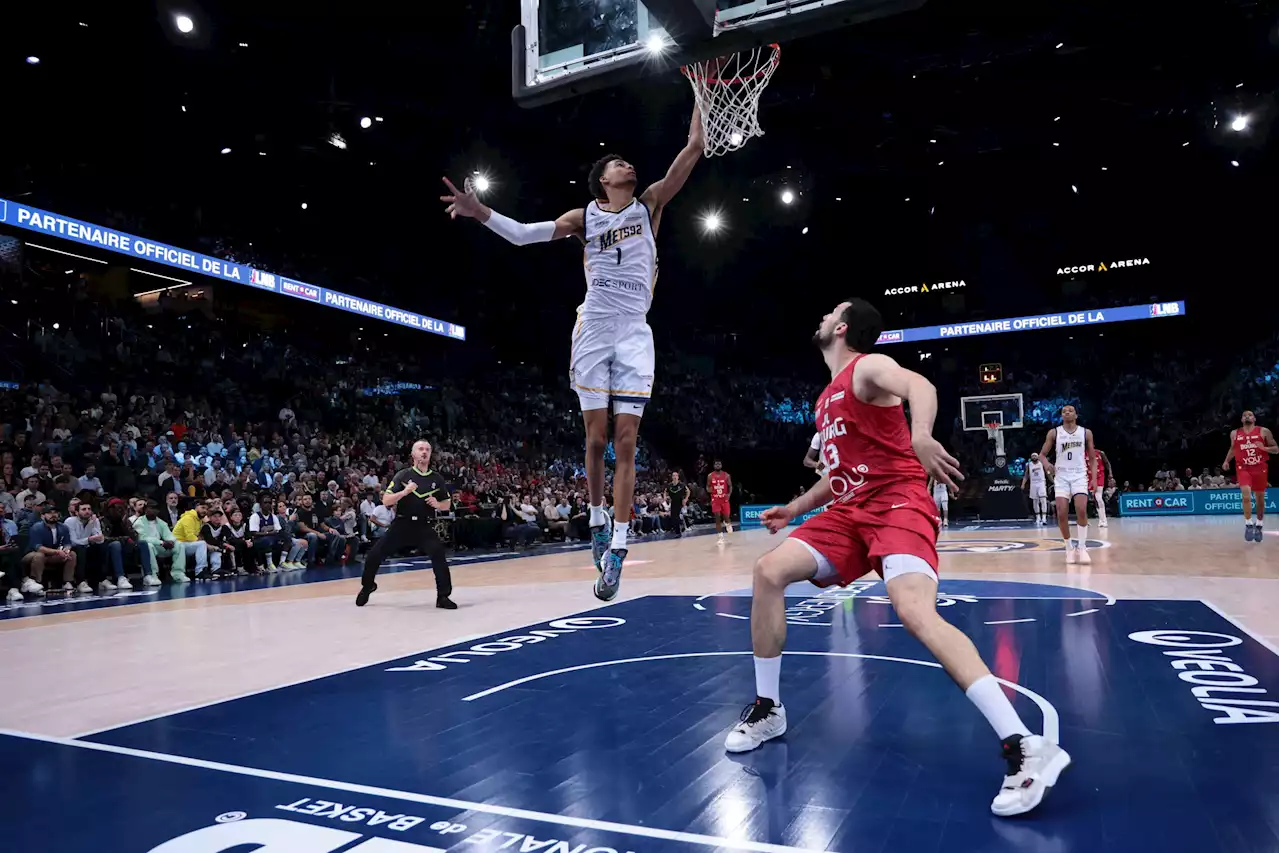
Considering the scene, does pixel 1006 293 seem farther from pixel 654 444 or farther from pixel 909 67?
pixel 909 67

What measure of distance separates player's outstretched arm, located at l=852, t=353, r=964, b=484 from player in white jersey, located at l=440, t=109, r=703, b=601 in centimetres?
151

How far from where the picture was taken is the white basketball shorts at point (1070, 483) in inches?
357

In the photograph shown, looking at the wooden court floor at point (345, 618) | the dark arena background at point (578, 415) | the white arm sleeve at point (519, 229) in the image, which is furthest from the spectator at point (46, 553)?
the white arm sleeve at point (519, 229)

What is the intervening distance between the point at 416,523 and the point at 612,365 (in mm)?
3642

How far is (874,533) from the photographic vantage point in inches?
116

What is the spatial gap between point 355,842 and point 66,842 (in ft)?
2.70

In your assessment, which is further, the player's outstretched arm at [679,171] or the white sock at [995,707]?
the player's outstretched arm at [679,171]

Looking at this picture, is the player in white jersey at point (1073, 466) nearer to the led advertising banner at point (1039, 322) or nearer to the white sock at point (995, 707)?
the white sock at point (995, 707)

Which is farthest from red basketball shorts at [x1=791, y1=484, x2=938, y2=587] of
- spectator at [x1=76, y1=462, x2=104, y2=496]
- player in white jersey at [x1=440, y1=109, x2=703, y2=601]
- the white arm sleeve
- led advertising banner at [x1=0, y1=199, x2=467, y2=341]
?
led advertising banner at [x1=0, y1=199, x2=467, y2=341]

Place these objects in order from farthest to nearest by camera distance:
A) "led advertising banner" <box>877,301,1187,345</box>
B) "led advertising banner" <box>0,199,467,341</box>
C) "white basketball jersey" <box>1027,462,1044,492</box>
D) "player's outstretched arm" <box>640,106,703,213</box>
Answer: "led advertising banner" <box>877,301,1187,345</box> → "white basketball jersey" <box>1027,462,1044,492</box> → "led advertising banner" <box>0,199,467,341</box> → "player's outstretched arm" <box>640,106,703,213</box>

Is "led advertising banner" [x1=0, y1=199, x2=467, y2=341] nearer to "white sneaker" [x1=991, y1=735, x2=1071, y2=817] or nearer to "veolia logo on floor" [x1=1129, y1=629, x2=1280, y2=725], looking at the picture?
"white sneaker" [x1=991, y1=735, x2=1071, y2=817]

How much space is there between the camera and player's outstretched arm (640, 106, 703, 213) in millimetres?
4031

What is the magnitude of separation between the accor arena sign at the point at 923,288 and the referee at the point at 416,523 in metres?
23.0

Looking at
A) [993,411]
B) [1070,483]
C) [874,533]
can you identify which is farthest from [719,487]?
[874,533]
